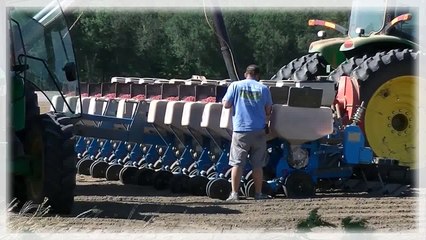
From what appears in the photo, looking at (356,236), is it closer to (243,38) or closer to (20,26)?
(20,26)

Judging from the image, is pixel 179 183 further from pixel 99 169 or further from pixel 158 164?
pixel 99 169

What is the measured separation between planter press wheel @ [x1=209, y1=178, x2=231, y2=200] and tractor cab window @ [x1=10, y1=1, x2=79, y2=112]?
1.83m

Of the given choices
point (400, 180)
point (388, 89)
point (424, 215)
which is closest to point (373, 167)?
point (400, 180)

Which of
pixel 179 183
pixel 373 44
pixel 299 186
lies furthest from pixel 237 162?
pixel 373 44

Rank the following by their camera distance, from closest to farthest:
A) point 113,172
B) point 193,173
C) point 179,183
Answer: point 179,183 → point 193,173 → point 113,172

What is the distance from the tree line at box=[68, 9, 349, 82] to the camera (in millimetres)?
33562

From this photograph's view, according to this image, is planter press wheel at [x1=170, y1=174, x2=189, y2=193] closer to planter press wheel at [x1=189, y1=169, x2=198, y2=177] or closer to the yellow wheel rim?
planter press wheel at [x1=189, y1=169, x2=198, y2=177]

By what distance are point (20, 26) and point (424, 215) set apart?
167 inches

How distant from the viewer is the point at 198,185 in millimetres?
11422

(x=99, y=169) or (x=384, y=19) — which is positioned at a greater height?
(x=384, y=19)

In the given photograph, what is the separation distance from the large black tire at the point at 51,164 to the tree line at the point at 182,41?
23.6m

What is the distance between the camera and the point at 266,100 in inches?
432

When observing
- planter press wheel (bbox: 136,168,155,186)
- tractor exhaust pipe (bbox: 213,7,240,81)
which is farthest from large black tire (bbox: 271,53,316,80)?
planter press wheel (bbox: 136,168,155,186)

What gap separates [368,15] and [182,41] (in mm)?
20688
